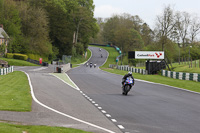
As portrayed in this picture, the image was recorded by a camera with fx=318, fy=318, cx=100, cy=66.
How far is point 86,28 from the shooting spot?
354 feet

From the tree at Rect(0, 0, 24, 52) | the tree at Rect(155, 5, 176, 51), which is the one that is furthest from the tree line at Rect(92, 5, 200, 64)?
the tree at Rect(0, 0, 24, 52)

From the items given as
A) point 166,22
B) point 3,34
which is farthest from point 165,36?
point 3,34

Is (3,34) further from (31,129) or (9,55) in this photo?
(31,129)

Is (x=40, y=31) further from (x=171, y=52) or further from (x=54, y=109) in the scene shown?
(x=54, y=109)

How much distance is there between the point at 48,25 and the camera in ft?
332

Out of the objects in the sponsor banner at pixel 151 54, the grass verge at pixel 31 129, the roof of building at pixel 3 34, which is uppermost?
the roof of building at pixel 3 34

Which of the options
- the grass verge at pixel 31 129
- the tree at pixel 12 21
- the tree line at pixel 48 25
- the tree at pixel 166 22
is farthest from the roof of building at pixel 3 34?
the grass verge at pixel 31 129

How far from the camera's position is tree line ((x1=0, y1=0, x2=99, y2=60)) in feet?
266

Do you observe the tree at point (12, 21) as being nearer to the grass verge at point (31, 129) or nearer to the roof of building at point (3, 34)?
the roof of building at point (3, 34)

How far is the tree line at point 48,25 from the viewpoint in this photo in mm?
→ 81062

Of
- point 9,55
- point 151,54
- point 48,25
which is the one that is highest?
point 48,25

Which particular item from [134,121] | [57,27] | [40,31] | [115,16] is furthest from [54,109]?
[115,16]

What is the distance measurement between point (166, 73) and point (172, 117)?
33.7 meters

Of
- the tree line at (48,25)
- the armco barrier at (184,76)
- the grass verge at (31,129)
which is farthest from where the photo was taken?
the tree line at (48,25)
